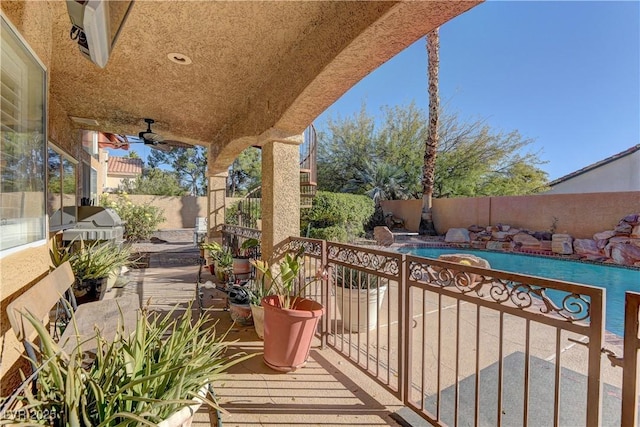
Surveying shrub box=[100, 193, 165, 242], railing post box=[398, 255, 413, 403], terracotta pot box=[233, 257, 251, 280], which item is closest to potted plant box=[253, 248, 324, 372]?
railing post box=[398, 255, 413, 403]

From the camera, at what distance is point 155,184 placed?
19406mm

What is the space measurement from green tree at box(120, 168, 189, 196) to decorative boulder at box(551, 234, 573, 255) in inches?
769

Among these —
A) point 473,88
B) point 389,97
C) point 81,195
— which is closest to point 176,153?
point 389,97

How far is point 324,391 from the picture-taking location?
2.16 meters

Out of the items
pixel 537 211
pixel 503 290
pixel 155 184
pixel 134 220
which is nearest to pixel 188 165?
pixel 155 184

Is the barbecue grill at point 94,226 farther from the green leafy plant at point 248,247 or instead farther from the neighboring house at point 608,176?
the neighboring house at point 608,176

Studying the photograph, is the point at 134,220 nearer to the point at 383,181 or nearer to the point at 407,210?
the point at 383,181

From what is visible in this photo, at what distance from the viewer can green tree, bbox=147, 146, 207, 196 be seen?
67.1 ft

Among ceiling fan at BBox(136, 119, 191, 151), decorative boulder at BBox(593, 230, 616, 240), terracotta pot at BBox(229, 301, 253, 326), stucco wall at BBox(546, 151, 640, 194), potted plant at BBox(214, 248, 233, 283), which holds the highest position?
stucco wall at BBox(546, 151, 640, 194)

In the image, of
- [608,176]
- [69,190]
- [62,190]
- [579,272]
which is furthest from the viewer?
[608,176]

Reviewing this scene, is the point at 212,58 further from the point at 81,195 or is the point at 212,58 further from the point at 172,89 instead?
Answer: the point at 81,195

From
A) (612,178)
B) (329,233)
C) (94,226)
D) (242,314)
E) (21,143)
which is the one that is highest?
(612,178)

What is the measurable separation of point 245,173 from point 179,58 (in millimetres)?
16140

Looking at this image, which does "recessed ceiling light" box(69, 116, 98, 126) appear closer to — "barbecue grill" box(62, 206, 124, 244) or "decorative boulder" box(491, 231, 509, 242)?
"barbecue grill" box(62, 206, 124, 244)
